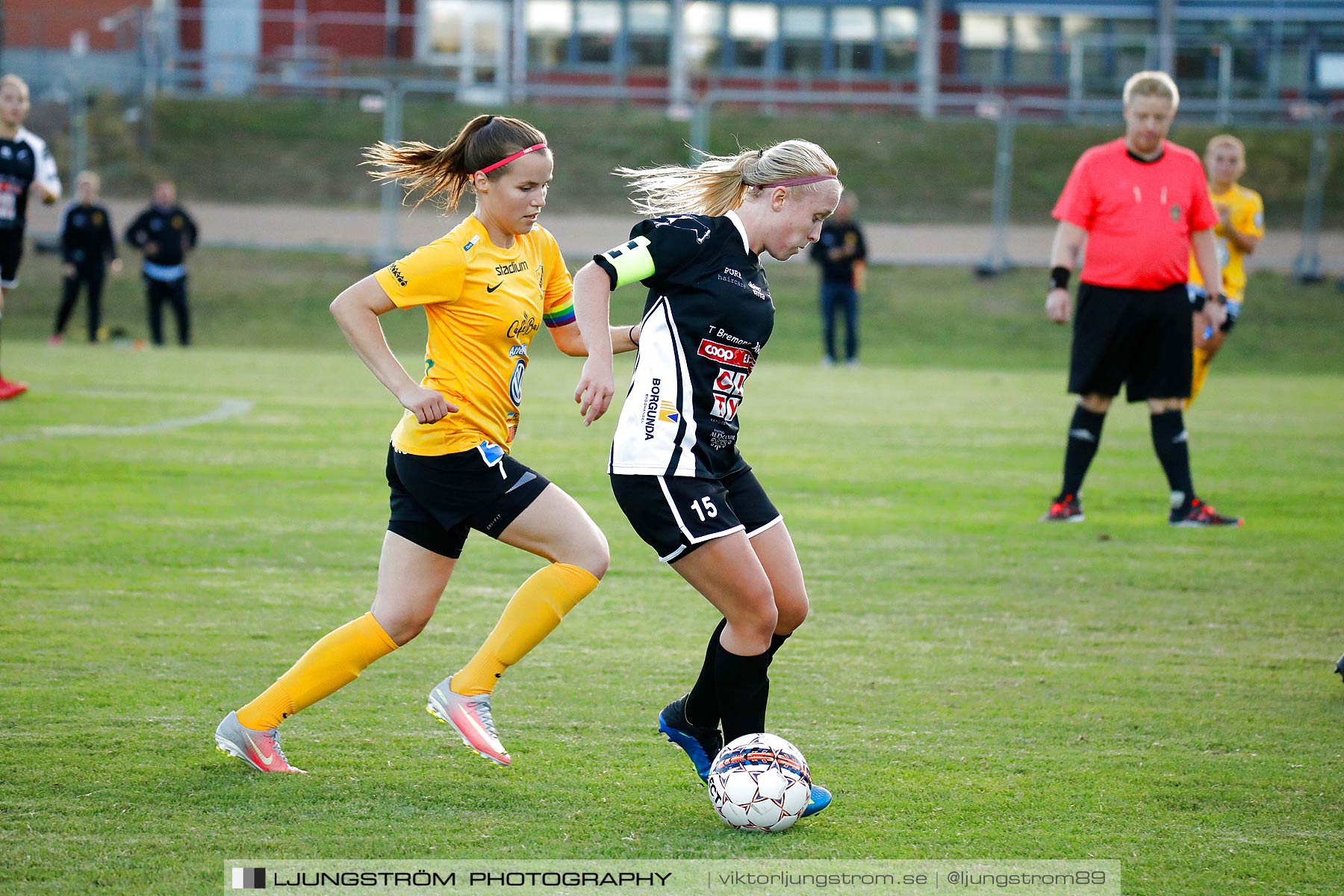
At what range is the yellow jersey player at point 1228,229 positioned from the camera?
10047mm

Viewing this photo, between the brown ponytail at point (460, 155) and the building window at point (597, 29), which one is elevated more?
the building window at point (597, 29)

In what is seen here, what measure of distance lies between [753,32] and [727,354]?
33.4 m

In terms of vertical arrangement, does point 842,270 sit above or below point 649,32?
below

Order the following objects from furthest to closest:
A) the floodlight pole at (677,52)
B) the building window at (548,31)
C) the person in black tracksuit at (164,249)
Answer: the building window at (548,31) < the floodlight pole at (677,52) < the person in black tracksuit at (164,249)

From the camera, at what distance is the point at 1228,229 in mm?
10039

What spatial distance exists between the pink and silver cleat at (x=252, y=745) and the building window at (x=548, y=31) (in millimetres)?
32212

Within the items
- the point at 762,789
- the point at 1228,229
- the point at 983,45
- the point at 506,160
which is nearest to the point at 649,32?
the point at 983,45

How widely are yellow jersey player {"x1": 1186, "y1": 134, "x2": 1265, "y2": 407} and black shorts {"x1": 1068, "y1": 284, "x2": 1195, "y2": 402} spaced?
47.0 inches

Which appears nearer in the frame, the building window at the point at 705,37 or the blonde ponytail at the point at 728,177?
the blonde ponytail at the point at 728,177

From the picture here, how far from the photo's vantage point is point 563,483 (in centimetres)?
914

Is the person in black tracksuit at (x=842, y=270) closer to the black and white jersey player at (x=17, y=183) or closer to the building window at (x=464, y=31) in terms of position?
the black and white jersey player at (x=17, y=183)

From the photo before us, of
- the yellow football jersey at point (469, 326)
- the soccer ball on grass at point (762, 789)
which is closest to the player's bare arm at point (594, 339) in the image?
the yellow football jersey at point (469, 326)

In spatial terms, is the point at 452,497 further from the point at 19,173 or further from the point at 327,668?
the point at 19,173

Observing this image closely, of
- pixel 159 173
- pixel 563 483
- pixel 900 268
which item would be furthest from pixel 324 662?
pixel 159 173
